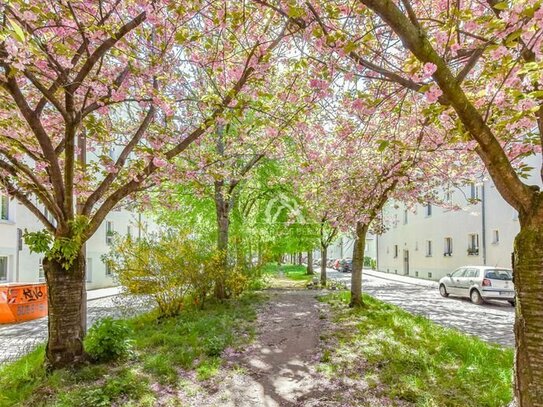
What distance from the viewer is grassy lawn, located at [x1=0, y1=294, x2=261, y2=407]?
17.0ft

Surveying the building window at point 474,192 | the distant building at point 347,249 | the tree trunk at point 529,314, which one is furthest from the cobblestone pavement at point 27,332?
the distant building at point 347,249

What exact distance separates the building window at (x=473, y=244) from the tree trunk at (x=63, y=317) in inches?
894

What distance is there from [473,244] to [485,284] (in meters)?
9.22

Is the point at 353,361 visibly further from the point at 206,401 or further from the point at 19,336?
the point at 19,336

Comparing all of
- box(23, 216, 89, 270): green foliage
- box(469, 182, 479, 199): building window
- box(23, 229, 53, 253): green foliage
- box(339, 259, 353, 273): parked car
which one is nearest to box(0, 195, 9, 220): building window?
box(23, 216, 89, 270): green foliage

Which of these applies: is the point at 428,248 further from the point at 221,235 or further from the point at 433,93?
the point at 433,93

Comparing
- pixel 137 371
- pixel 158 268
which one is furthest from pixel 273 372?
pixel 158 268

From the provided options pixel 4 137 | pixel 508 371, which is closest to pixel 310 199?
pixel 508 371

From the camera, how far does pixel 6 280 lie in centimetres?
1822

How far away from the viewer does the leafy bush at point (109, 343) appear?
262 inches

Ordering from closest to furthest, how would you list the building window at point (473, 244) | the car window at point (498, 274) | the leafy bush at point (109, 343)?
the leafy bush at point (109, 343)
the car window at point (498, 274)
the building window at point (473, 244)

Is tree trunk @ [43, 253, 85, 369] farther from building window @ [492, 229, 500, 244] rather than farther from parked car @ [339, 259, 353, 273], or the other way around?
parked car @ [339, 259, 353, 273]

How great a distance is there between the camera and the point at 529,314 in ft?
11.4

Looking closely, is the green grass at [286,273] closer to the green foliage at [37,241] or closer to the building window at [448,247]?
the building window at [448,247]
